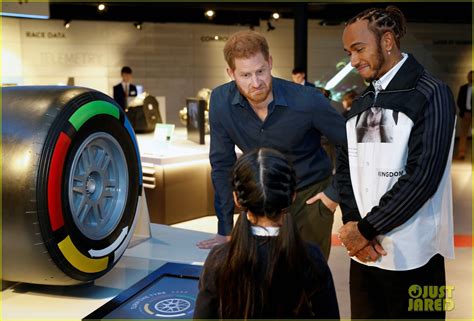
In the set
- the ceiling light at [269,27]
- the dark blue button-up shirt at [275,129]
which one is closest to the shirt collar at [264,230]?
the dark blue button-up shirt at [275,129]

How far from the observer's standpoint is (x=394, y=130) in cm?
153

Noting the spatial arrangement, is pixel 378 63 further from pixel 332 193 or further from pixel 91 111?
pixel 91 111

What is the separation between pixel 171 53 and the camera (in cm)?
1129

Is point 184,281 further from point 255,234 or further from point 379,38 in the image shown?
point 379,38

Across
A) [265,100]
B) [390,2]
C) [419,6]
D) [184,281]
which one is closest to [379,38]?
[265,100]

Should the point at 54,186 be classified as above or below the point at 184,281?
→ above

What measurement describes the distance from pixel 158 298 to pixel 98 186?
49 centimetres

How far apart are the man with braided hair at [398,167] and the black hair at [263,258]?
471 millimetres

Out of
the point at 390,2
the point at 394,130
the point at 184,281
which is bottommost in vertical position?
the point at 184,281

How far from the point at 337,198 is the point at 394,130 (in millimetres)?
450

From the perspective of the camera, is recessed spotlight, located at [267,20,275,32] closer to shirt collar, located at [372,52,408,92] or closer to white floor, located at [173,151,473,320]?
white floor, located at [173,151,473,320]

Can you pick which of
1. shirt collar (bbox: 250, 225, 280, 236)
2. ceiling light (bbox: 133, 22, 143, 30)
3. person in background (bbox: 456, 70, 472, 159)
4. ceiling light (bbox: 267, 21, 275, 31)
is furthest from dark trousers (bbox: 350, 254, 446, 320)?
ceiling light (bbox: 133, 22, 143, 30)

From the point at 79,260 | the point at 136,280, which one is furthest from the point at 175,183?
the point at 79,260

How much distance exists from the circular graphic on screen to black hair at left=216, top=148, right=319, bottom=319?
0.62 meters
